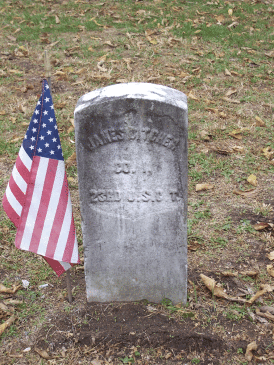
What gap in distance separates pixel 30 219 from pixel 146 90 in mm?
1135

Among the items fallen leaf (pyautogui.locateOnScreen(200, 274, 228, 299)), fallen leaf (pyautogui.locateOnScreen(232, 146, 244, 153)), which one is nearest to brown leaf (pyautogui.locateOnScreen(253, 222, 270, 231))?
fallen leaf (pyautogui.locateOnScreen(200, 274, 228, 299))

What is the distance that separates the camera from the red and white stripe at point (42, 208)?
9.20 feet

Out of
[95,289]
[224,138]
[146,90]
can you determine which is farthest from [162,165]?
[224,138]

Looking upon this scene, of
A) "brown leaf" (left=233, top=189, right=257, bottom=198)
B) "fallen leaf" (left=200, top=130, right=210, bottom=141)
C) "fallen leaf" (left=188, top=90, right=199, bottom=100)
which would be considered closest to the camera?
"brown leaf" (left=233, top=189, right=257, bottom=198)

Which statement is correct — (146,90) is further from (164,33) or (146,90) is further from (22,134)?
(164,33)

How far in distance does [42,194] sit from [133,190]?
1.97 feet

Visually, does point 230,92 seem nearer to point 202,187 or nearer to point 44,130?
point 202,187

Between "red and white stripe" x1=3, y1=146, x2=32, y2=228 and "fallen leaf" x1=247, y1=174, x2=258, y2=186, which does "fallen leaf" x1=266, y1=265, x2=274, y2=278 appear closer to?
"fallen leaf" x1=247, y1=174, x2=258, y2=186

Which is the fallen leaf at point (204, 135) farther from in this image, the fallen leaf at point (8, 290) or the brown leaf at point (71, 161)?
→ the fallen leaf at point (8, 290)

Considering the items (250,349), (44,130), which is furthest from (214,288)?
(44,130)

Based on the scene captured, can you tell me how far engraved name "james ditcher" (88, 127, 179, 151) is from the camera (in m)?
2.58

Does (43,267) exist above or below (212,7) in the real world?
below

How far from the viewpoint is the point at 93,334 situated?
2898 mm

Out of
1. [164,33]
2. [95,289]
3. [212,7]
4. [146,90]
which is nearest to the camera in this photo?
[146,90]
